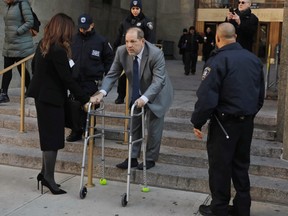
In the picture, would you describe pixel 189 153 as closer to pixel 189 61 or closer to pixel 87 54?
pixel 87 54

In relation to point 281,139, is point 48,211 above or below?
below

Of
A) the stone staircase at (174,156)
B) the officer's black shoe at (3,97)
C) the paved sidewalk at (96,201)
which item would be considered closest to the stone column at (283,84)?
the stone staircase at (174,156)

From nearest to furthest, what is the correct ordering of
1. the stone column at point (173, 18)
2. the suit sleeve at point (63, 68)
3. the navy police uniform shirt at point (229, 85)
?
the navy police uniform shirt at point (229, 85) < the suit sleeve at point (63, 68) < the stone column at point (173, 18)

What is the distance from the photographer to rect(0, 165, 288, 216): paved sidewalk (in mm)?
4395

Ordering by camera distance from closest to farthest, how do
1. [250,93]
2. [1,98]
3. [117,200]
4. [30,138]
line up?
[250,93], [117,200], [30,138], [1,98]

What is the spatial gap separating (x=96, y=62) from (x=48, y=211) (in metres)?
2.27

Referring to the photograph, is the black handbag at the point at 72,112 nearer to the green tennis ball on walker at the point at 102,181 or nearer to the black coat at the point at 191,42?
the green tennis ball on walker at the point at 102,181

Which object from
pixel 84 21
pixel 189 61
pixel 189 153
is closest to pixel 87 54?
pixel 84 21

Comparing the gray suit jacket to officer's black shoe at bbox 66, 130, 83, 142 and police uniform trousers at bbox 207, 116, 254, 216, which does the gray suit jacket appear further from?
officer's black shoe at bbox 66, 130, 83, 142

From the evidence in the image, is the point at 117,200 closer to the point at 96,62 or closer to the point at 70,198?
the point at 70,198

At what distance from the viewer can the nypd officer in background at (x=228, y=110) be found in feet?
12.6

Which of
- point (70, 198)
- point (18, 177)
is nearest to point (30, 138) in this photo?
point (18, 177)

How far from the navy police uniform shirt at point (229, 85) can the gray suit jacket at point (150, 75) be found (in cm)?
96

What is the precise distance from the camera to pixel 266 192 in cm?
478
